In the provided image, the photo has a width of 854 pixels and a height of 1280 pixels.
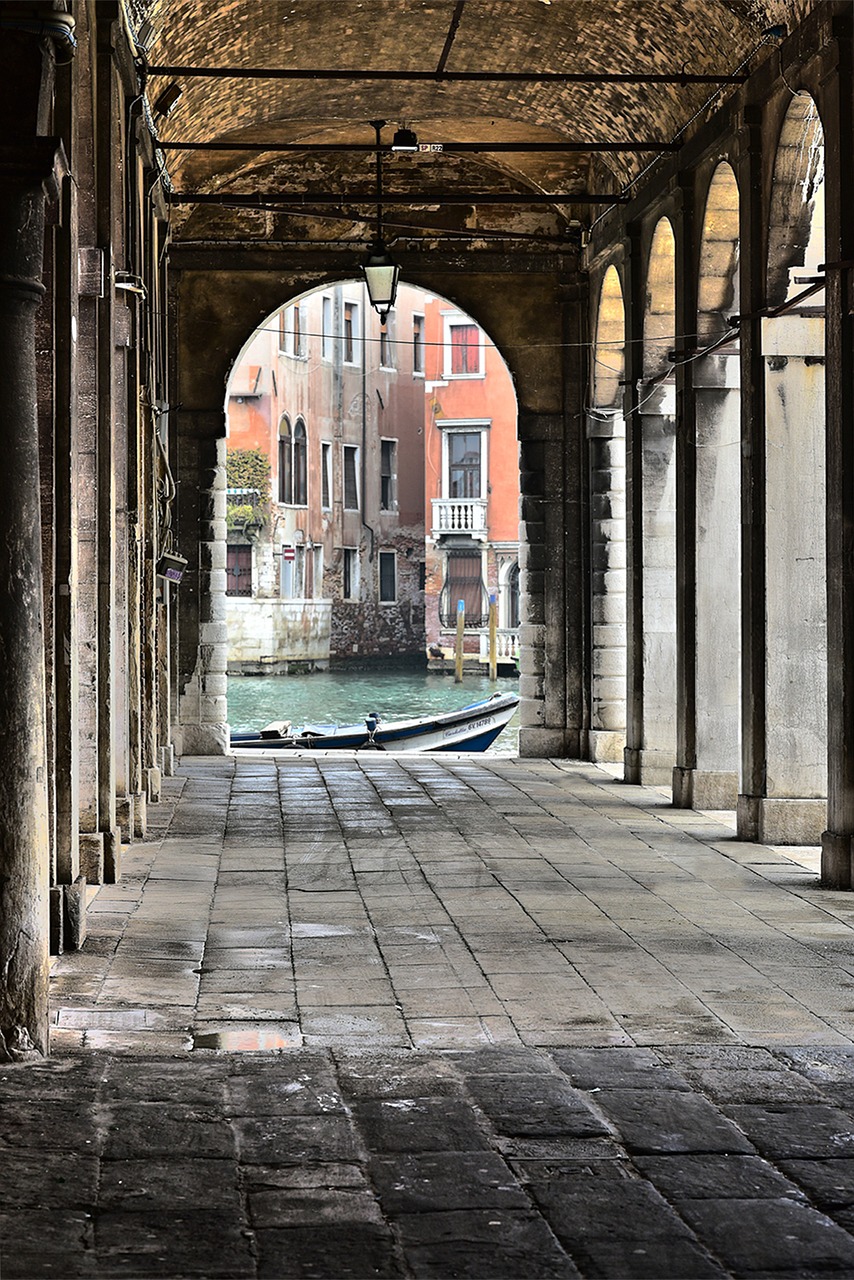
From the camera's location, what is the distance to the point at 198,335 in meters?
15.5

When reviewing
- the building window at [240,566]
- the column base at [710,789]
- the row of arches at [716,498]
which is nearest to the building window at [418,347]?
the building window at [240,566]

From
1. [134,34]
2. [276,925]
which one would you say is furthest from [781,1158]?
[134,34]

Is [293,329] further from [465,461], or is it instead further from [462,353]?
[465,461]

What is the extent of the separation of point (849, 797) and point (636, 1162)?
490 centimetres

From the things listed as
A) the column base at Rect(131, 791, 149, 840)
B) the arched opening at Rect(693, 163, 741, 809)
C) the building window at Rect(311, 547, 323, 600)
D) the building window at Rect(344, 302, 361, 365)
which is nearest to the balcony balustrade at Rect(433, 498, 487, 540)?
the building window at Rect(311, 547, 323, 600)

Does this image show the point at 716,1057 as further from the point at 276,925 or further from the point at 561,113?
the point at 561,113

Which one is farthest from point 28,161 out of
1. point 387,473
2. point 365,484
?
point 387,473

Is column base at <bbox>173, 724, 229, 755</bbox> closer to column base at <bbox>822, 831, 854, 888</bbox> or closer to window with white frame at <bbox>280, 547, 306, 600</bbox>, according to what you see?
column base at <bbox>822, 831, 854, 888</bbox>

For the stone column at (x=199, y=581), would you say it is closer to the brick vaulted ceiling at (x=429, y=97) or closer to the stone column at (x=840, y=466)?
the brick vaulted ceiling at (x=429, y=97)

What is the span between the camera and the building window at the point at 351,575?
50.7 m

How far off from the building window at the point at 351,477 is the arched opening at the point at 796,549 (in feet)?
131

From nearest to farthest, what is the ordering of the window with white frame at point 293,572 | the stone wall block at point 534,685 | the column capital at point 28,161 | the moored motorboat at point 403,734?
the column capital at point 28,161
the stone wall block at point 534,685
the moored motorboat at point 403,734
the window with white frame at point 293,572

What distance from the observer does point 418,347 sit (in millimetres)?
51625

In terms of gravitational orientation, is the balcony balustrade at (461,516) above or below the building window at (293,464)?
below
